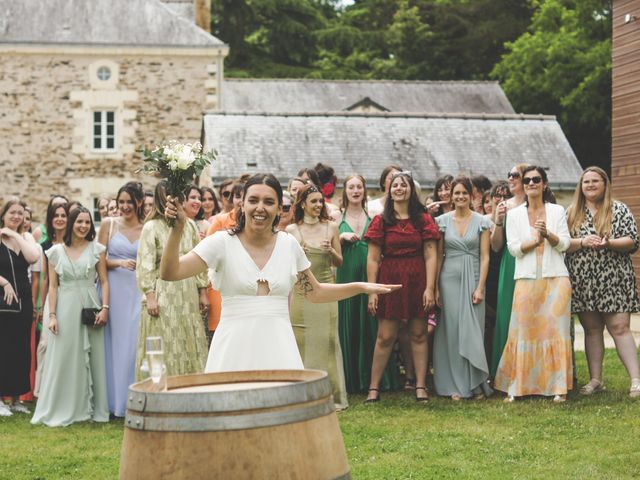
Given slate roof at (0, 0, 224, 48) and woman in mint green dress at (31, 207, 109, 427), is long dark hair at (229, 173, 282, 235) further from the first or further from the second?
slate roof at (0, 0, 224, 48)

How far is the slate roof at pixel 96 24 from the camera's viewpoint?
89.3 feet

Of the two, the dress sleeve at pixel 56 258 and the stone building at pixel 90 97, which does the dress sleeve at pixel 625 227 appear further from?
the stone building at pixel 90 97

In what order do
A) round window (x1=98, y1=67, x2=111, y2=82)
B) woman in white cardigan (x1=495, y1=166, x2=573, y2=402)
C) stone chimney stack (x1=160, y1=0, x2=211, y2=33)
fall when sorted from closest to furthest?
woman in white cardigan (x1=495, y1=166, x2=573, y2=402) < round window (x1=98, y1=67, x2=111, y2=82) < stone chimney stack (x1=160, y1=0, x2=211, y2=33)

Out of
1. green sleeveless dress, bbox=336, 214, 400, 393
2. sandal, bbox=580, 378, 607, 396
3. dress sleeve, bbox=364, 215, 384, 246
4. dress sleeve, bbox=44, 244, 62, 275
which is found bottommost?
sandal, bbox=580, 378, 607, 396

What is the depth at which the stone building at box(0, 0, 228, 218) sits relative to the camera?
89.0ft

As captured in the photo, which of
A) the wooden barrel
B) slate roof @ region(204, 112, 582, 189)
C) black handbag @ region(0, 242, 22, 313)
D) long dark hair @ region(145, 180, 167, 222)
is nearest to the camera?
the wooden barrel

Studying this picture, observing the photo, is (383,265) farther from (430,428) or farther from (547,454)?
(547,454)

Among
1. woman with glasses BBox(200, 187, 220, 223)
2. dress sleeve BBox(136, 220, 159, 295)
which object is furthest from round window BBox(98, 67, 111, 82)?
dress sleeve BBox(136, 220, 159, 295)

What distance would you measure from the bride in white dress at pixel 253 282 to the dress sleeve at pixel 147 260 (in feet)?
9.93

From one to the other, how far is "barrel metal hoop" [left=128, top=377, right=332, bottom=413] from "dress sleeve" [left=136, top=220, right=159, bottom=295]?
4.08 metres

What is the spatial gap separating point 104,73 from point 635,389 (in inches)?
877

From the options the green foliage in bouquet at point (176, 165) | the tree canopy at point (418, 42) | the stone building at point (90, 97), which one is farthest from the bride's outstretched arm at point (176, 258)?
the tree canopy at point (418, 42)

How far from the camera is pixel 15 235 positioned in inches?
347

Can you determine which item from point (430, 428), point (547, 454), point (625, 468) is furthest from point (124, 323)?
point (625, 468)
